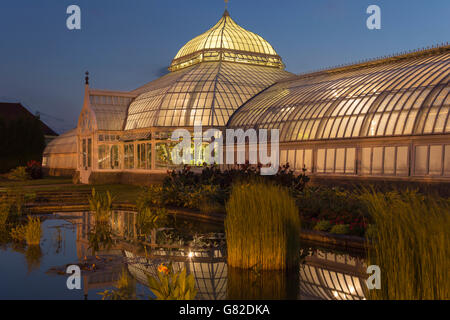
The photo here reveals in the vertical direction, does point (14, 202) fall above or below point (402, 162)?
below

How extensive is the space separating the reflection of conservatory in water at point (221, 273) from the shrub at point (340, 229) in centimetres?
142

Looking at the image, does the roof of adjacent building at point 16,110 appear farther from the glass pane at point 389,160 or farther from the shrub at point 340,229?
the shrub at point 340,229

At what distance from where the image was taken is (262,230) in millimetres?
8758

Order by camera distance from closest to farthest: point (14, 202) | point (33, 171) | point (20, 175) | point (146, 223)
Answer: point (146, 223) < point (14, 202) < point (20, 175) < point (33, 171)

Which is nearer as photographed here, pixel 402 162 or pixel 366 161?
pixel 402 162

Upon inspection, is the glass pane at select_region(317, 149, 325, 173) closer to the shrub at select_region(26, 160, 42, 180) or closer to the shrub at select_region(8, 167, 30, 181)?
the shrub at select_region(8, 167, 30, 181)

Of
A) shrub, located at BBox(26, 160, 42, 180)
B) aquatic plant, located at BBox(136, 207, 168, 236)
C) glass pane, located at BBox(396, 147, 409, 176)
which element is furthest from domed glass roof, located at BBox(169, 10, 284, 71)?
aquatic plant, located at BBox(136, 207, 168, 236)

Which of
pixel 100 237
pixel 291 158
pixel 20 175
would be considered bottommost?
pixel 100 237

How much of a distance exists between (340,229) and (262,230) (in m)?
4.26

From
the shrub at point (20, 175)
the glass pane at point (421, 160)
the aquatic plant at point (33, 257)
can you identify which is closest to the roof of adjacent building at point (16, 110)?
the shrub at point (20, 175)

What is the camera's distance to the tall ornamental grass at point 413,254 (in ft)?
17.1

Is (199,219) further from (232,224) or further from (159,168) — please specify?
(159,168)

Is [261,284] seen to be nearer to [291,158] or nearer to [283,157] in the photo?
[291,158]

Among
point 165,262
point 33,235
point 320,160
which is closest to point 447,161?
point 320,160
